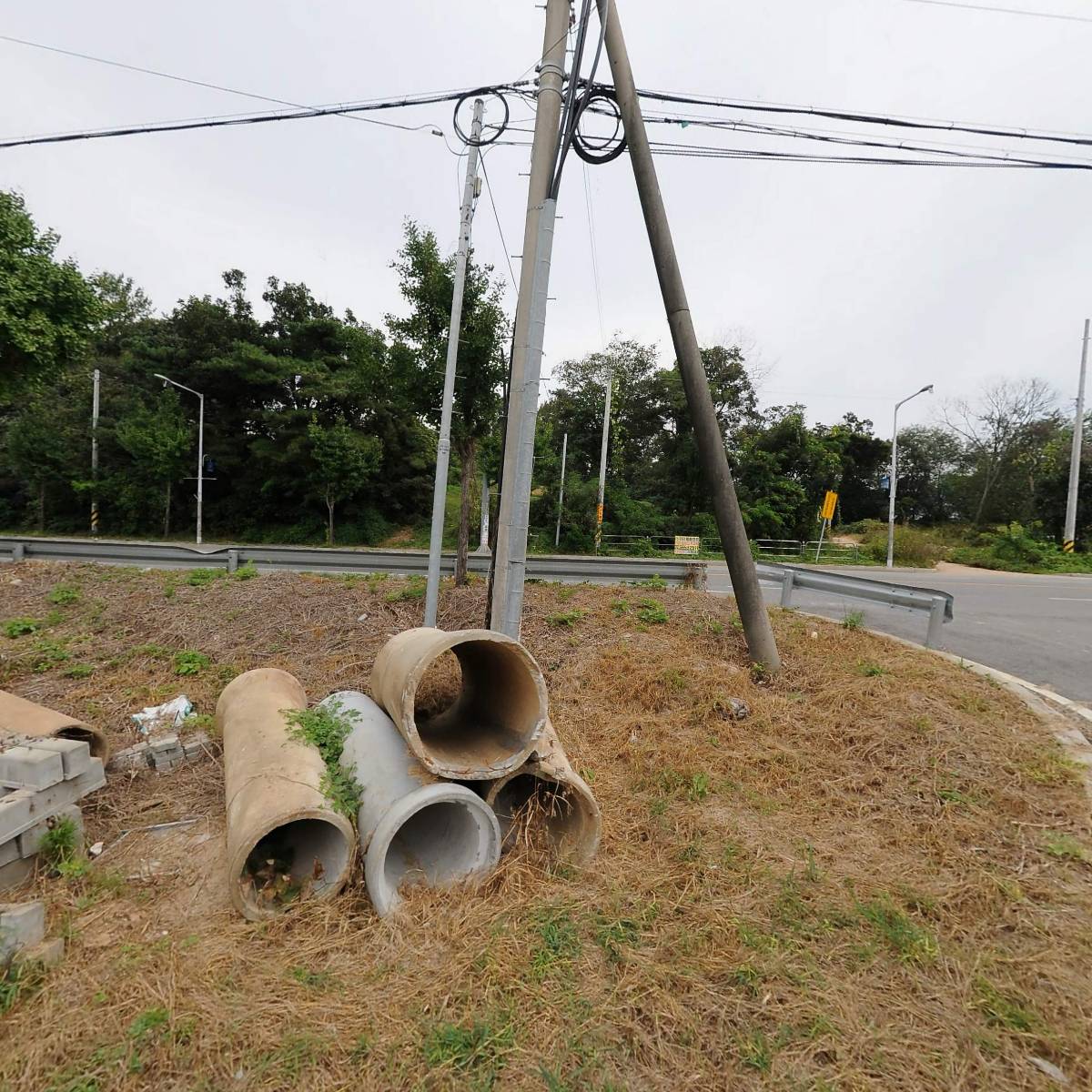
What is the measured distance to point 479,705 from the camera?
425 centimetres

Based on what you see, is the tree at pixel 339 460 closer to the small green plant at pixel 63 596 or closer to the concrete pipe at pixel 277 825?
the small green plant at pixel 63 596

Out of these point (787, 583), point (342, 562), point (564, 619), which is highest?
point (787, 583)

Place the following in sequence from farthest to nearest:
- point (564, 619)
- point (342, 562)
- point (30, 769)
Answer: point (342, 562) → point (564, 619) → point (30, 769)

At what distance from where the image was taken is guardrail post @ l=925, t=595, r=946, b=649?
6.51 metres

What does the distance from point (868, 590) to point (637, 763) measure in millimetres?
4736

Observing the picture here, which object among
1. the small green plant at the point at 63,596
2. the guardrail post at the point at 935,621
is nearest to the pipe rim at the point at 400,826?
the guardrail post at the point at 935,621

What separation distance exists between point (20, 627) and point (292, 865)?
253 inches

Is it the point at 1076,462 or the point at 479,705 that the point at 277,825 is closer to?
the point at 479,705

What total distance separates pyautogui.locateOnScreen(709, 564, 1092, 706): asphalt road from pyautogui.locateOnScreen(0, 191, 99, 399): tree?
14046 millimetres

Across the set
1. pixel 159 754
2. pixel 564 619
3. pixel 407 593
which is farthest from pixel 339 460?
pixel 159 754

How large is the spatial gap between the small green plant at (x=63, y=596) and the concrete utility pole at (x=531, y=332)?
23.0ft

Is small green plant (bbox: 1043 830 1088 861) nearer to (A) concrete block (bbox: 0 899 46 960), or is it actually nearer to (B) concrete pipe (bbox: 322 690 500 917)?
(B) concrete pipe (bbox: 322 690 500 917)

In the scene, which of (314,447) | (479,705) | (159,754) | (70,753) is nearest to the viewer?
(70,753)

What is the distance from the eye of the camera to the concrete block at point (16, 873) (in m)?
2.62
